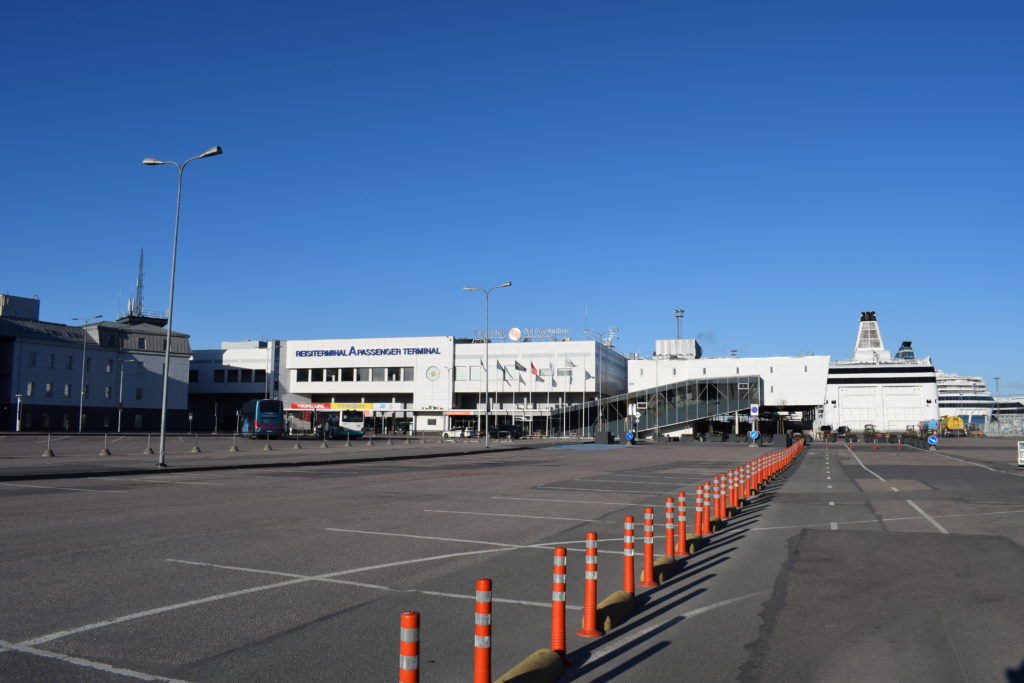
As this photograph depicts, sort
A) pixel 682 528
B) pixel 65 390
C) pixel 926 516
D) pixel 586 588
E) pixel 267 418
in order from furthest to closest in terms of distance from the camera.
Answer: pixel 65 390, pixel 267 418, pixel 926 516, pixel 682 528, pixel 586 588

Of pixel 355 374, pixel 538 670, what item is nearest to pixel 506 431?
pixel 355 374

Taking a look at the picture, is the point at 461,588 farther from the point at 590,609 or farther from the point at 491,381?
the point at 491,381

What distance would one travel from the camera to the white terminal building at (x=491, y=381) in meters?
101

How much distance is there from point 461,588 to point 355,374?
327 ft

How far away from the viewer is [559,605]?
20.0 feet

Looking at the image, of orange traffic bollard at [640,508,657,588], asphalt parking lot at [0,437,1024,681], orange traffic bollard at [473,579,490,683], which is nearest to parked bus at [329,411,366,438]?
asphalt parking lot at [0,437,1024,681]

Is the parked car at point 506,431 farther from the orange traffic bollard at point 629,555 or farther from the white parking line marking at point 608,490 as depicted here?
the orange traffic bollard at point 629,555

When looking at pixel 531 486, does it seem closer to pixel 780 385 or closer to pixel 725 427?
pixel 725 427

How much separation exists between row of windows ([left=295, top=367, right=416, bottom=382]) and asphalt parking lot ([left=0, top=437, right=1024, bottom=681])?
8485 centimetres

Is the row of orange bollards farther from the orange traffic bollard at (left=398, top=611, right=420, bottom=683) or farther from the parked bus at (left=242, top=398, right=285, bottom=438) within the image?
the parked bus at (left=242, top=398, right=285, bottom=438)

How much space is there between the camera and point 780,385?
113m

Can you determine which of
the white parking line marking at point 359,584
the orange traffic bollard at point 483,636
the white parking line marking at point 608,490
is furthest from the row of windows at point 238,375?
the orange traffic bollard at point 483,636

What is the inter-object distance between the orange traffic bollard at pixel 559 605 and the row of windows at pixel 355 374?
98636mm

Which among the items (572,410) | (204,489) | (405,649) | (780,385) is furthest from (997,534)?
(780,385)
